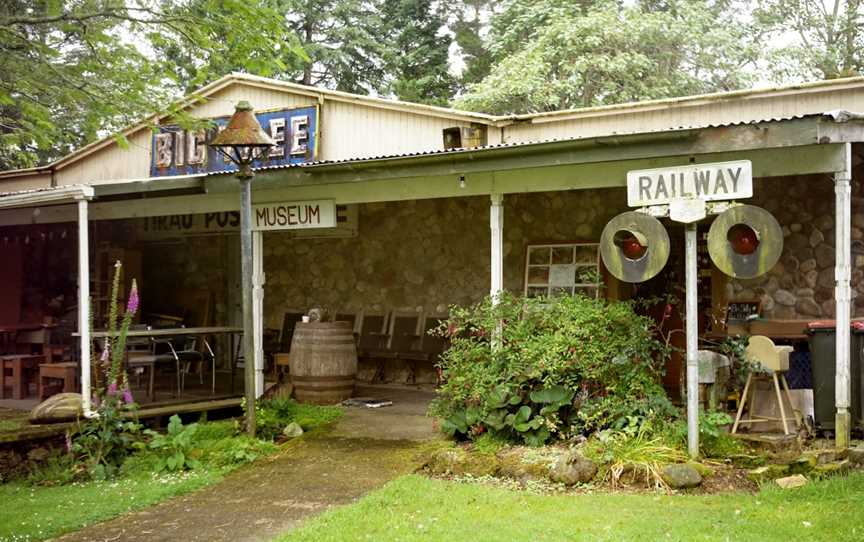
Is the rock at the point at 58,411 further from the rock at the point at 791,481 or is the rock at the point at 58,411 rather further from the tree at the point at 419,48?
the tree at the point at 419,48

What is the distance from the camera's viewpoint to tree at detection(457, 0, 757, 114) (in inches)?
738

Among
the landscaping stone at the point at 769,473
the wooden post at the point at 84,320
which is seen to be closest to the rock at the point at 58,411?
the wooden post at the point at 84,320

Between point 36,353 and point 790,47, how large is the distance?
1731cm

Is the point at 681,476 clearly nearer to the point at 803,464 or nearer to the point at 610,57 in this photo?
the point at 803,464

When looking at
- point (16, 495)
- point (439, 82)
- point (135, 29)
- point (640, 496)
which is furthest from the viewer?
point (439, 82)

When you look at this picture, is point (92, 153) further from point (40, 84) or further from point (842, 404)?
point (842, 404)

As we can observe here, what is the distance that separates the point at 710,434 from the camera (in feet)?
22.5

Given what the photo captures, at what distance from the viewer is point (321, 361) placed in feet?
32.1

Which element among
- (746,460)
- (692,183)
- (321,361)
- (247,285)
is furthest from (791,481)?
(321,361)

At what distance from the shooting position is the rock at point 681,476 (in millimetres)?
6352

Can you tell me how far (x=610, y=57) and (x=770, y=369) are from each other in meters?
13.4

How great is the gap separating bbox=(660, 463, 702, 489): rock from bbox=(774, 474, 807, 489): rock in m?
0.57

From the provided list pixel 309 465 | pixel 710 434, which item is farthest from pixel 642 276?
pixel 309 465

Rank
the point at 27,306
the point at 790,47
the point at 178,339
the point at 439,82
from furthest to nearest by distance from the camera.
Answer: the point at 439,82
the point at 790,47
the point at 27,306
the point at 178,339
